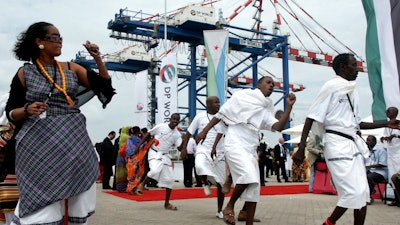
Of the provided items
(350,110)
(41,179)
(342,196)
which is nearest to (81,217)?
(41,179)

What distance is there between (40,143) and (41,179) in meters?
0.22

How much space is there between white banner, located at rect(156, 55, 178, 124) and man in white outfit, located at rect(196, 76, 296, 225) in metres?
15.7

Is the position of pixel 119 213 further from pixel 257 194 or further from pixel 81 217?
pixel 81 217

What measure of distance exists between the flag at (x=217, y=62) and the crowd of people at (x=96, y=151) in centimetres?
1090

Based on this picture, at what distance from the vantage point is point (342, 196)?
4.62 m

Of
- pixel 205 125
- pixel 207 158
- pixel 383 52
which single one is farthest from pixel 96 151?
pixel 383 52

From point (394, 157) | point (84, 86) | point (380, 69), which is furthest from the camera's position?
point (394, 157)

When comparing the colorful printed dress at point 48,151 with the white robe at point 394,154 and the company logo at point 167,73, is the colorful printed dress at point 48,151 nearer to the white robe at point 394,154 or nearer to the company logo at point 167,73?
the white robe at point 394,154

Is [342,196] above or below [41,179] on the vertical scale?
below

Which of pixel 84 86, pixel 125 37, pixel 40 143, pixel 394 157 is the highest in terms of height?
pixel 125 37

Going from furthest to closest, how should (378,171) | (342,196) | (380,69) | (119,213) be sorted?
(378,171) < (119,213) < (380,69) < (342,196)

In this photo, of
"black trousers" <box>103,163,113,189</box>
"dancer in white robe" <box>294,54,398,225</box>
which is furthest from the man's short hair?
"black trousers" <box>103,163,113,189</box>

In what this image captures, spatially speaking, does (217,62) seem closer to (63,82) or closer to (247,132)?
(247,132)

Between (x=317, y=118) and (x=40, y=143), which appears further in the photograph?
(x=317, y=118)
